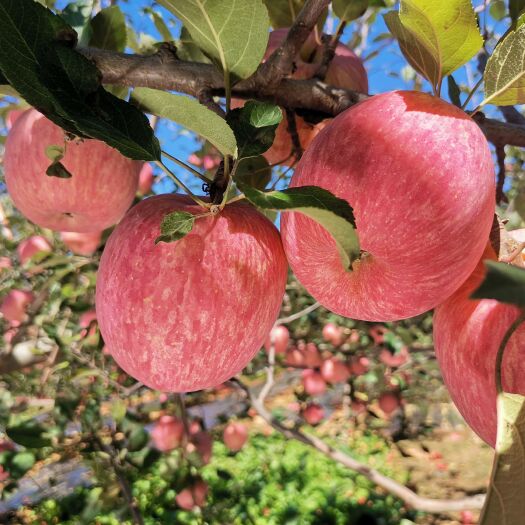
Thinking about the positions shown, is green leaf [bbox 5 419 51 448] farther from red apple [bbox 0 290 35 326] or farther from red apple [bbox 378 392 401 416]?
red apple [bbox 378 392 401 416]

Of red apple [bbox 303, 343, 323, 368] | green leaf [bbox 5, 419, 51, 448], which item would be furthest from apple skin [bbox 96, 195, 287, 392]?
red apple [bbox 303, 343, 323, 368]

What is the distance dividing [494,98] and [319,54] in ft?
1.56

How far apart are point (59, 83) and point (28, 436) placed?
1103 millimetres

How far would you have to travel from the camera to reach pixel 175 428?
213 centimetres

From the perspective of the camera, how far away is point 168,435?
6.85 ft

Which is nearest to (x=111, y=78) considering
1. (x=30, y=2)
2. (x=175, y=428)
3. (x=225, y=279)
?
(x=30, y=2)

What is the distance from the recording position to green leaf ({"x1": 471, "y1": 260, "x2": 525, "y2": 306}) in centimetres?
31

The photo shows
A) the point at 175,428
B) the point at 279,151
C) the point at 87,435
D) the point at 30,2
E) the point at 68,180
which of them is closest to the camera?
the point at 30,2

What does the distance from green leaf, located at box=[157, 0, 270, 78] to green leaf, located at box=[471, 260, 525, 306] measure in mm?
357

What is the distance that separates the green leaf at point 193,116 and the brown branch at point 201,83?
16 centimetres

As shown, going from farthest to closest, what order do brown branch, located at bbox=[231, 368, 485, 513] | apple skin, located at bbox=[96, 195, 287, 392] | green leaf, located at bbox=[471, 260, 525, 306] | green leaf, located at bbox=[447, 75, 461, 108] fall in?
brown branch, located at bbox=[231, 368, 485, 513] < green leaf, located at bbox=[447, 75, 461, 108] < apple skin, located at bbox=[96, 195, 287, 392] < green leaf, located at bbox=[471, 260, 525, 306]

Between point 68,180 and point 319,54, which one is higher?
point 319,54

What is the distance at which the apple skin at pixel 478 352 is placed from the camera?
50 cm

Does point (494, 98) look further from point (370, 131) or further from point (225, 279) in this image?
point (225, 279)
